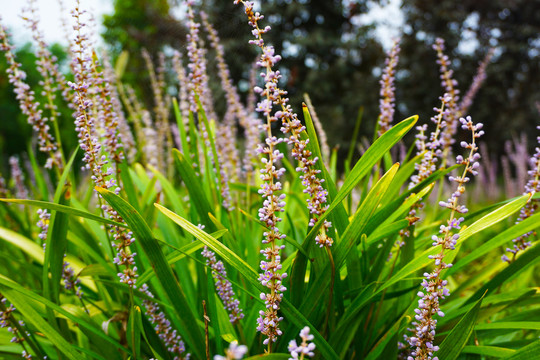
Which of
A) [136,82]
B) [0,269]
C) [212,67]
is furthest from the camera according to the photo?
[136,82]

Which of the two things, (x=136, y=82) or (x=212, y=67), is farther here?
(x=136, y=82)

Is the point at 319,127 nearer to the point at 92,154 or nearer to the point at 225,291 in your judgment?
the point at 225,291

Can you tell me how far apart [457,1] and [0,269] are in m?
20.0

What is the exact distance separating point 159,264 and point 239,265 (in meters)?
0.33

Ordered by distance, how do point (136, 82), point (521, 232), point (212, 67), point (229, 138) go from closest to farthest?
1. point (521, 232)
2. point (229, 138)
3. point (212, 67)
4. point (136, 82)

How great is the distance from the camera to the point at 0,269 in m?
1.95

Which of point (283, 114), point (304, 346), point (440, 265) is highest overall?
point (283, 114)

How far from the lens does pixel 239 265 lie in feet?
4.39

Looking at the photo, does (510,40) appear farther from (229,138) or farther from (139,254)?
(139,254)

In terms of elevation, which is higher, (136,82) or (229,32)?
(229,32)

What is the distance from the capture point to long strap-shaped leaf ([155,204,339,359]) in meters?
1.31

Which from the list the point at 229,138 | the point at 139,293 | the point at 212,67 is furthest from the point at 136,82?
the point at 139,293

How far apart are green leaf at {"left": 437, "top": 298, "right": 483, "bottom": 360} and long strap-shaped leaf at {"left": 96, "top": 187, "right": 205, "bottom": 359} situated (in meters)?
0.85

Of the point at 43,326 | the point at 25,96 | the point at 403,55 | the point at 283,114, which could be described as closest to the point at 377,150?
the point at 283,114
